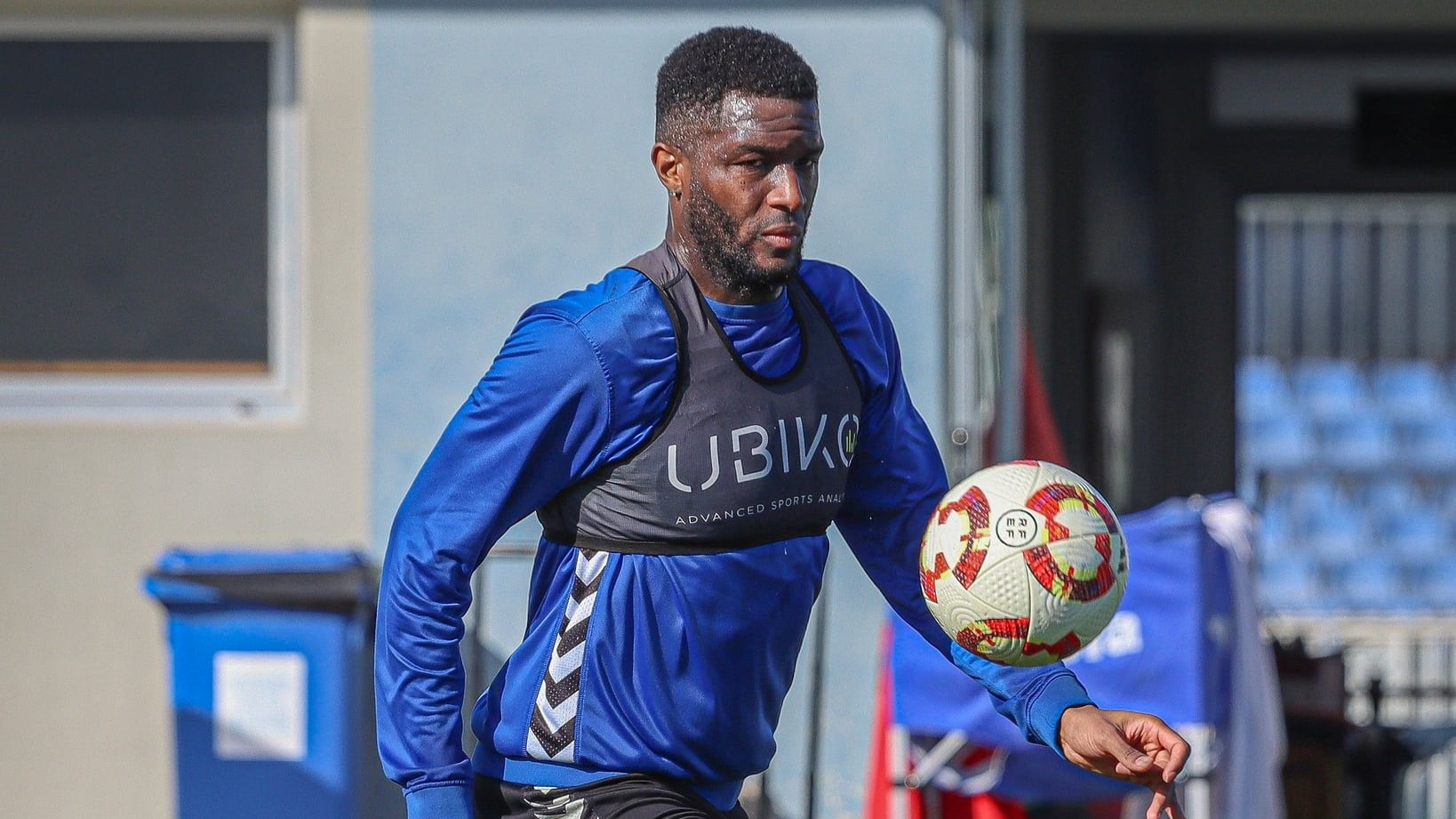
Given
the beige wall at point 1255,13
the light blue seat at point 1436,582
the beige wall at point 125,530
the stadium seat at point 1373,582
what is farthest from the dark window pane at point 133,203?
the light blue seat at point 1436,582

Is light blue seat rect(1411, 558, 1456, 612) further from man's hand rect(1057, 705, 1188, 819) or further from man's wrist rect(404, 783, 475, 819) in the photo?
man's wrist rect(404, 783, 475, 819)

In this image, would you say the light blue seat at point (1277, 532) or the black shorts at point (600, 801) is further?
the light blue seat at point (1277, 532)

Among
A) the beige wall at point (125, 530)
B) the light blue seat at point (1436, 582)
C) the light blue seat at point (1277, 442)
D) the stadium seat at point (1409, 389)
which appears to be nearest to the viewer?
the beige wall at point (125, 530)

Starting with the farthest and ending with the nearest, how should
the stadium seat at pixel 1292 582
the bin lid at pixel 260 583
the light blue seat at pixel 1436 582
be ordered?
the light blue seat at pixel 1436 582 < the stadium seat at pixel 1292 582 < the bin lid at pixel 260 583

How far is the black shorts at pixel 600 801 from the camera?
262 centimetres

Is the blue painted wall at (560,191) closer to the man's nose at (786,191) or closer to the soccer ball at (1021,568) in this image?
the soccer ball at (1021,568)

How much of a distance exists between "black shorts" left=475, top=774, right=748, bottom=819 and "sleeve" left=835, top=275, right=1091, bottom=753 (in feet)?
1.72

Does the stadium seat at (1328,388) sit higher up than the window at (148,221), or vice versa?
the window at (148,221)

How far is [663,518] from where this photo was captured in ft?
8.75

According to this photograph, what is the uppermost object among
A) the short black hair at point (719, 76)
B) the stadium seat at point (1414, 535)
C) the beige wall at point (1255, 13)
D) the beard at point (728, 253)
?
the beige wall at point (1255, 13)

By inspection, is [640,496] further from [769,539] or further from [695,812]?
[695,812]

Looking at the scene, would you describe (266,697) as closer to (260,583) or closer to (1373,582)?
(260,583)

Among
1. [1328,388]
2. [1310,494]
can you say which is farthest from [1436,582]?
[1328,388]

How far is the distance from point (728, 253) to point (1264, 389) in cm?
1599
